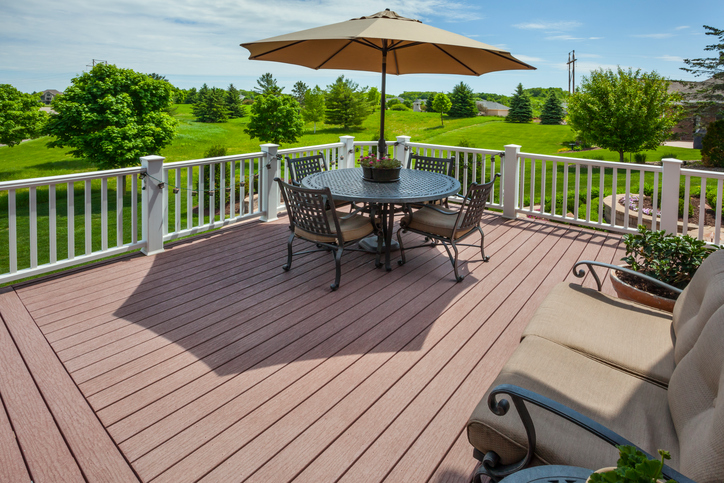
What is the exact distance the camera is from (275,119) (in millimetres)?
28906

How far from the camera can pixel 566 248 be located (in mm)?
4668

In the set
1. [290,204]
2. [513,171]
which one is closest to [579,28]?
[513,171]

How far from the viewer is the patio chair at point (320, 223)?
3.53m

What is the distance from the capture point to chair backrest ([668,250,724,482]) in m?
1.10

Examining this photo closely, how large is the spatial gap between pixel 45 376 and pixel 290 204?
2038mm

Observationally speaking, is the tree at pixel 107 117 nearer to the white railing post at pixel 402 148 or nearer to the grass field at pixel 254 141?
the grass field at pixel 254 141

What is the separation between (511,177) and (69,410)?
5081mm

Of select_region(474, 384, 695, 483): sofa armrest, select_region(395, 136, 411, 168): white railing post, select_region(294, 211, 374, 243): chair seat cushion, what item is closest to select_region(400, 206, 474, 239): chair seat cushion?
select_region(294, 211, 374, 243): chair seat cushion

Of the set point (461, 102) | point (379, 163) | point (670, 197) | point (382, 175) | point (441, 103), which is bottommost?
point (670, 197)

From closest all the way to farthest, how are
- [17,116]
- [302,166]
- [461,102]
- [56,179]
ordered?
[56,179] < [302,166] < [17,116] < [461,102]

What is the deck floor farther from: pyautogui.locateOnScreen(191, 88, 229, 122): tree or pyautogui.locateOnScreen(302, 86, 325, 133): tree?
pyautogui.locateOnScreen(191, 88, 229, 122): tree

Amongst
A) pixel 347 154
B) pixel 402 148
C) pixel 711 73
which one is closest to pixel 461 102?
pixel 711 73

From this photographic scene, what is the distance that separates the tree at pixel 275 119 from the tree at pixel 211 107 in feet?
51.2

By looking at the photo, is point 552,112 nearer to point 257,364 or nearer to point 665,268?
point 665,268
